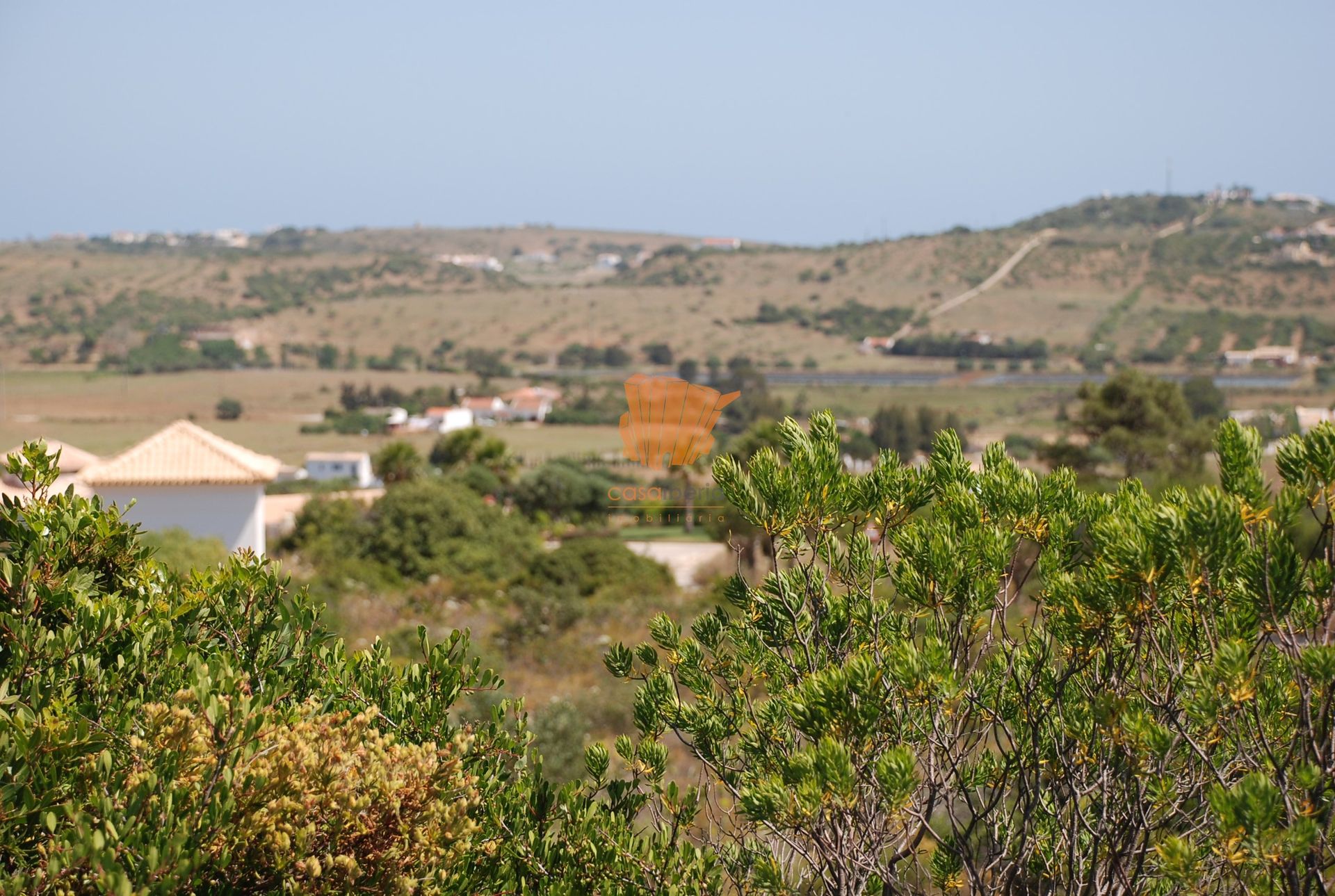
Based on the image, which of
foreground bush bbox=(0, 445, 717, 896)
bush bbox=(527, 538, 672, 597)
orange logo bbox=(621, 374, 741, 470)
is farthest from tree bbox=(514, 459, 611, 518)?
foreground bush bbox=(0, 445, 717, 896)

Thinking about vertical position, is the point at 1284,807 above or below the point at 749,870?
above

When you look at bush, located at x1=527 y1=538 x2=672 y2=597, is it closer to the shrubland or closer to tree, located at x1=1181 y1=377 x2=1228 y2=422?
the shrubland

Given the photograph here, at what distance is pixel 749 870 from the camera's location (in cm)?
335

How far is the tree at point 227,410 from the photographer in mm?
50906

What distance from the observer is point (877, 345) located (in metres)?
65.5

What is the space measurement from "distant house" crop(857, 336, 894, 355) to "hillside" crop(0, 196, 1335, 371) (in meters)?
0.69

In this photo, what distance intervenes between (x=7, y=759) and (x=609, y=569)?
19.2m

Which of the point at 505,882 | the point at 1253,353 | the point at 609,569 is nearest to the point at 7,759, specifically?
the point at 505,882

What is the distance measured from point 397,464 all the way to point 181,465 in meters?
9.40

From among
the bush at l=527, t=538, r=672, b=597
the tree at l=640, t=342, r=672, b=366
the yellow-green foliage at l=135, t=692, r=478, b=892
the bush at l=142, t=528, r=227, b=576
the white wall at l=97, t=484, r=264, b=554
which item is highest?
the yellow-green foliage at l=135, t=692, r=478, b=892

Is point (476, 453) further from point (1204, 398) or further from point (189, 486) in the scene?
point (1204, 398)

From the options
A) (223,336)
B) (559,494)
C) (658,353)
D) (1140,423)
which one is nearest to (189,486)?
(559,494)

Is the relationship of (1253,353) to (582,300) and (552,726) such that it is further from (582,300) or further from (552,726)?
(552,726)

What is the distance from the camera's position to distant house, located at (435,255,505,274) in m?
104
